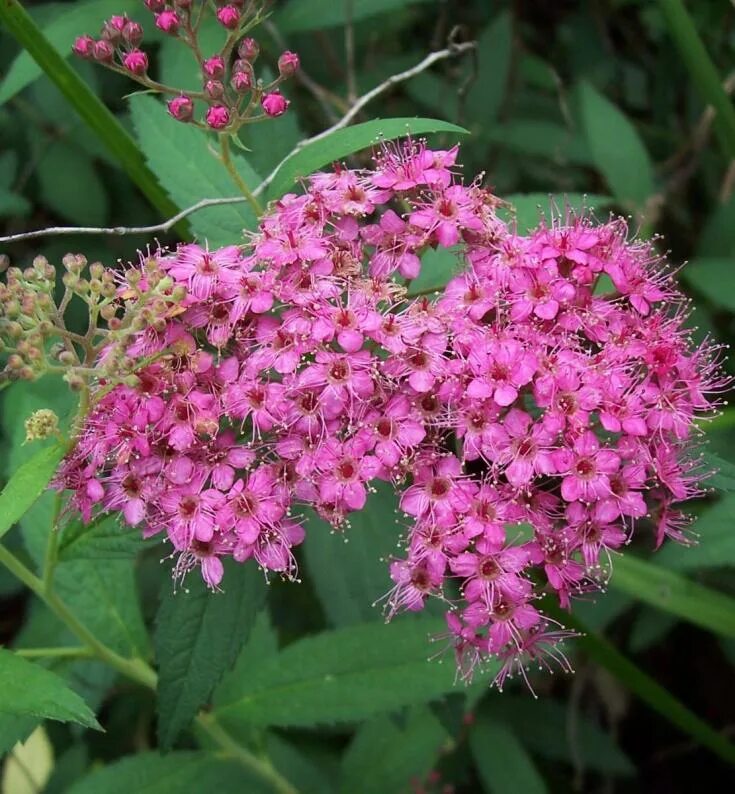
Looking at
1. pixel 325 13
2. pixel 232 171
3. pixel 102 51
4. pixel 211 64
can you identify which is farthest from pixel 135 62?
pixel 325 13

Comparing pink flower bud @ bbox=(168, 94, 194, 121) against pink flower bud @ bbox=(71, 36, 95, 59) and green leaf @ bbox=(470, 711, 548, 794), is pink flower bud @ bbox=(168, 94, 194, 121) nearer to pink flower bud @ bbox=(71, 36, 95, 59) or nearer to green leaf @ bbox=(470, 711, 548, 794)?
pink flower bud @ bbox=(71, 36, 95, 59)

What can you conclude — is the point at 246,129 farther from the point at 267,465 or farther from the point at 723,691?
the point at 723,691

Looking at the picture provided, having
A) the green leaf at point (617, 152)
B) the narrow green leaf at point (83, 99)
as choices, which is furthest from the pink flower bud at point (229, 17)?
the green leaf at point (617, 152)

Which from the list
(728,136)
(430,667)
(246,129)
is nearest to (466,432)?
(430,667)

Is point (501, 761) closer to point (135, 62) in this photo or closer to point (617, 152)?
point (617, 152)

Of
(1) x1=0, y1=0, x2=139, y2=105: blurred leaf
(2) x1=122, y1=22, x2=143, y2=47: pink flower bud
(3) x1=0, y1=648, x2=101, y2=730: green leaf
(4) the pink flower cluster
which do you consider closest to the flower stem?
(4) the pink flower cluster
